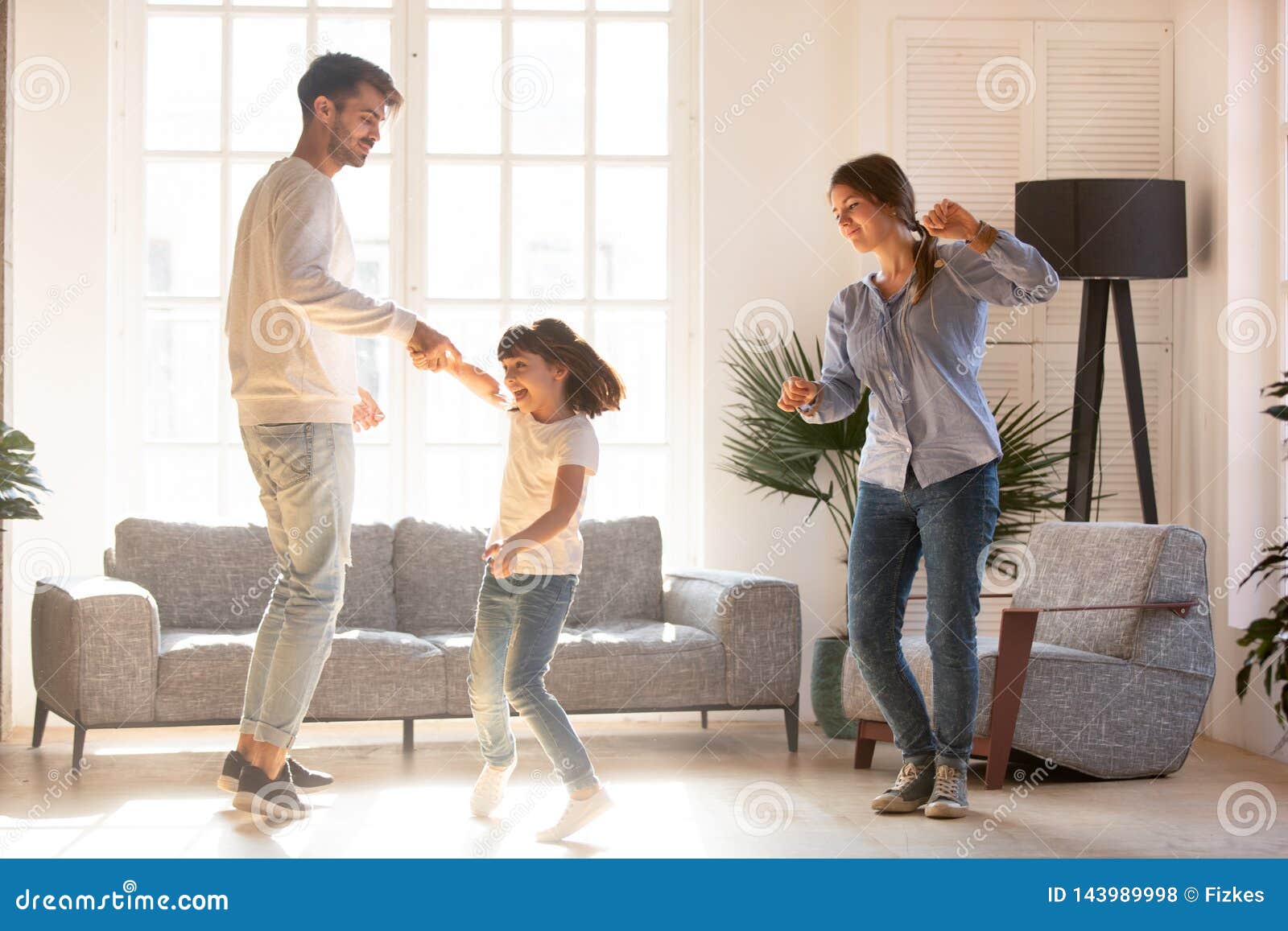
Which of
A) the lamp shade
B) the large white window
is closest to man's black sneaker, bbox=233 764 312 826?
the large white window

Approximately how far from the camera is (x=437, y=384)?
482cm

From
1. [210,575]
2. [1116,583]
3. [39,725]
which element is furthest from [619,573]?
[39,725]

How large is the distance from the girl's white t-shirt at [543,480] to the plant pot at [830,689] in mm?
1634

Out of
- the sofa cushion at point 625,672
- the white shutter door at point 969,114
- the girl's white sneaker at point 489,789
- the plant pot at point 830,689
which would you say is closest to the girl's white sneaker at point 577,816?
the girl's white sneaker at point 489,789

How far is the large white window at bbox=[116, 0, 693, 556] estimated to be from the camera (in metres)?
4.71

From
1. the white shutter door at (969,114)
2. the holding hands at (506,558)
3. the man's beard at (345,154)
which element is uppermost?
the white shutter door at (969,114)

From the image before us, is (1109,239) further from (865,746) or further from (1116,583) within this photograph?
(865,746)

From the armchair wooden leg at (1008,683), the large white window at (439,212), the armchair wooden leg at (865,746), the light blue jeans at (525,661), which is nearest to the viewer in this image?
the light blue jeans at (525,661)

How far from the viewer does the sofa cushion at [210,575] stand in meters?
4.02

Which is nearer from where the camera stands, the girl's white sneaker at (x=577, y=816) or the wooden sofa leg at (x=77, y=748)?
the girl's white sneaker at (x=577, y=816)

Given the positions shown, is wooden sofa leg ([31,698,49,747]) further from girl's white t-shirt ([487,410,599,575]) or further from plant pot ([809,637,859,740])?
plant pot ([809,637,859,740])

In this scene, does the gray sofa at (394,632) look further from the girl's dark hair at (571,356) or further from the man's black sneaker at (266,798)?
the girl's dark hair at (571,356)

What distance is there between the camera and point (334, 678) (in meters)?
3.64
